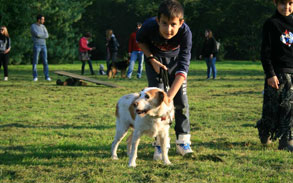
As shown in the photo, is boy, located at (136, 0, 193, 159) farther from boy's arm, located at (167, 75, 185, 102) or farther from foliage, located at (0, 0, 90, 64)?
foliage, located at (0, 0, 90, 64)

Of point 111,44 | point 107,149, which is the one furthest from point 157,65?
point 111,44

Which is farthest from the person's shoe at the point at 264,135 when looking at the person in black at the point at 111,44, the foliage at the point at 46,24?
the foliage at the point at 46,24

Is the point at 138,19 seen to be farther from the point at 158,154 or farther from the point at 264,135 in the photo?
the point at 158,154

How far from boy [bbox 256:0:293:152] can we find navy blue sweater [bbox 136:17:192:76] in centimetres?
126

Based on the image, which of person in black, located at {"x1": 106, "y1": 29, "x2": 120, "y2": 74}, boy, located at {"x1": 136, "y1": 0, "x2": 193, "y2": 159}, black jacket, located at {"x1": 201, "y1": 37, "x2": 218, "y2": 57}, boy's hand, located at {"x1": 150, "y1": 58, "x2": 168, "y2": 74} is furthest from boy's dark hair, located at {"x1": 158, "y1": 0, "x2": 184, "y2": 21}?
person in black, located at {"x1": 106, "y1": 29, "x2": 120, "y2": 74}

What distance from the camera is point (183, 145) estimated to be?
5.35 metres

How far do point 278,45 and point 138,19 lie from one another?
55.7m

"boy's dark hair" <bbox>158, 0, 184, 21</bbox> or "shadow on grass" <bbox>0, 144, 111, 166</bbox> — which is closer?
"boy's dark hair" <bbox>158, 0, 184, 21</bbox>

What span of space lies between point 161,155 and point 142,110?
1.06 meters

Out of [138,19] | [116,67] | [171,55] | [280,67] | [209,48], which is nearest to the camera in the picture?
[171,55]

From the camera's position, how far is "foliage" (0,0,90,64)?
32469mm

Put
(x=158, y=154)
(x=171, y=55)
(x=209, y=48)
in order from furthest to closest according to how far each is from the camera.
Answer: (x=209, y=48) < (x=171, y=55) < (x=158, y=154)

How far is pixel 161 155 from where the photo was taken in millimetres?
5145

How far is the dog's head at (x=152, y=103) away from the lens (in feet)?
14.1
